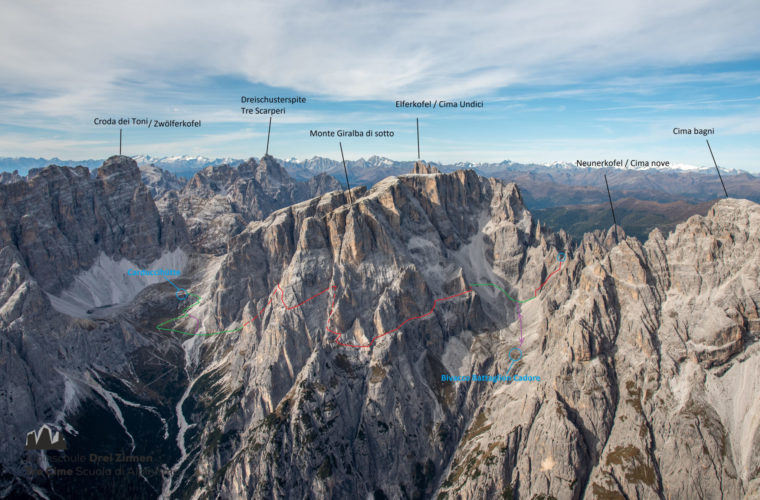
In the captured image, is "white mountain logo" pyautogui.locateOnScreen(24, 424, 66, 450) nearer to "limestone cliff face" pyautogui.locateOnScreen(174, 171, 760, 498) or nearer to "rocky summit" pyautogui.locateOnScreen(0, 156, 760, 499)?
"rocky summit" pyautogui.locateOnScreen(0, 156, 760, 499)

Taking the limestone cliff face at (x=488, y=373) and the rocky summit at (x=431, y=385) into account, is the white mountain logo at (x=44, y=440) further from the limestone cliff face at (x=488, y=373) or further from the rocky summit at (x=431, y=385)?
the limestone cliff face at (x=488, y=373)

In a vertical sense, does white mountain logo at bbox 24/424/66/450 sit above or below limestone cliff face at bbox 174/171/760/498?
below

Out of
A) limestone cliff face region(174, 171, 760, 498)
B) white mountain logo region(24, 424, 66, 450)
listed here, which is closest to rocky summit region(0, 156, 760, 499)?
limestone cliff face region(174, 171, 760, 498)

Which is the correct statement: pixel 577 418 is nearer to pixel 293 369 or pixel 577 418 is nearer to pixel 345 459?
pixel 345 459

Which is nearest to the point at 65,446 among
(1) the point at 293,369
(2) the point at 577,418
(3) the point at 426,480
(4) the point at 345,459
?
(1) the point at 293,369

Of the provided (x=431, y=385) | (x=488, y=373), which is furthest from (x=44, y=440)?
(x=488, y=373)

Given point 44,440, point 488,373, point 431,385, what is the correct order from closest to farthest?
point 44,440 < point 431,385 < point 488,373

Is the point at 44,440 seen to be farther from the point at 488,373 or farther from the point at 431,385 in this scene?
the point at 488,373

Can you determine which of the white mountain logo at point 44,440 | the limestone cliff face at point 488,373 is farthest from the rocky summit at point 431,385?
the white mountain logo at point 44,440
